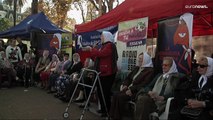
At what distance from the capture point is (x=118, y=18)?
828cm

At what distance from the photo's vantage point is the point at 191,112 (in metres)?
4.71

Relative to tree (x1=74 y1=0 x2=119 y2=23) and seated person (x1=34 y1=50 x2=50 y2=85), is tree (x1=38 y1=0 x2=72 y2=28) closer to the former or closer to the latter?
tree (x1=74 y1=0 x2=119 y2=23)

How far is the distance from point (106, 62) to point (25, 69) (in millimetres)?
6331

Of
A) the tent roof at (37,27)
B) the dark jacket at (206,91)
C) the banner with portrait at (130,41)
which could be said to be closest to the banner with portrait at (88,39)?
the banner with portrait at (130,41)

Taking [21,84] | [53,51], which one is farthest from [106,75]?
[21,84]

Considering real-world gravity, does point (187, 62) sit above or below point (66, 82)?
above

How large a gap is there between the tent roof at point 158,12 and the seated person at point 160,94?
1075mm

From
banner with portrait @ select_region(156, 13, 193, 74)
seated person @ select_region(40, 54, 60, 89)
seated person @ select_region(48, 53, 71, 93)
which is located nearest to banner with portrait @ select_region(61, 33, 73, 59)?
seated person @ select_region(40, 54, 60, 89)

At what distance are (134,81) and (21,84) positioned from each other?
7599 millimetres

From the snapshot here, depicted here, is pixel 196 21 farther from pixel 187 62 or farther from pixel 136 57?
pixel 187 62

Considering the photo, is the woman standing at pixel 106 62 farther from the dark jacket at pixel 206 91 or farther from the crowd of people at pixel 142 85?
the dark jacket at pixel 206 91

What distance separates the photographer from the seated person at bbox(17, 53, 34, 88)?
12438 millimetres

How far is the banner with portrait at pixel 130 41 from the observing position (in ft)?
22.8

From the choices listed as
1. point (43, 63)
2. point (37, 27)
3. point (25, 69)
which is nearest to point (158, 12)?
point (43, 63)
